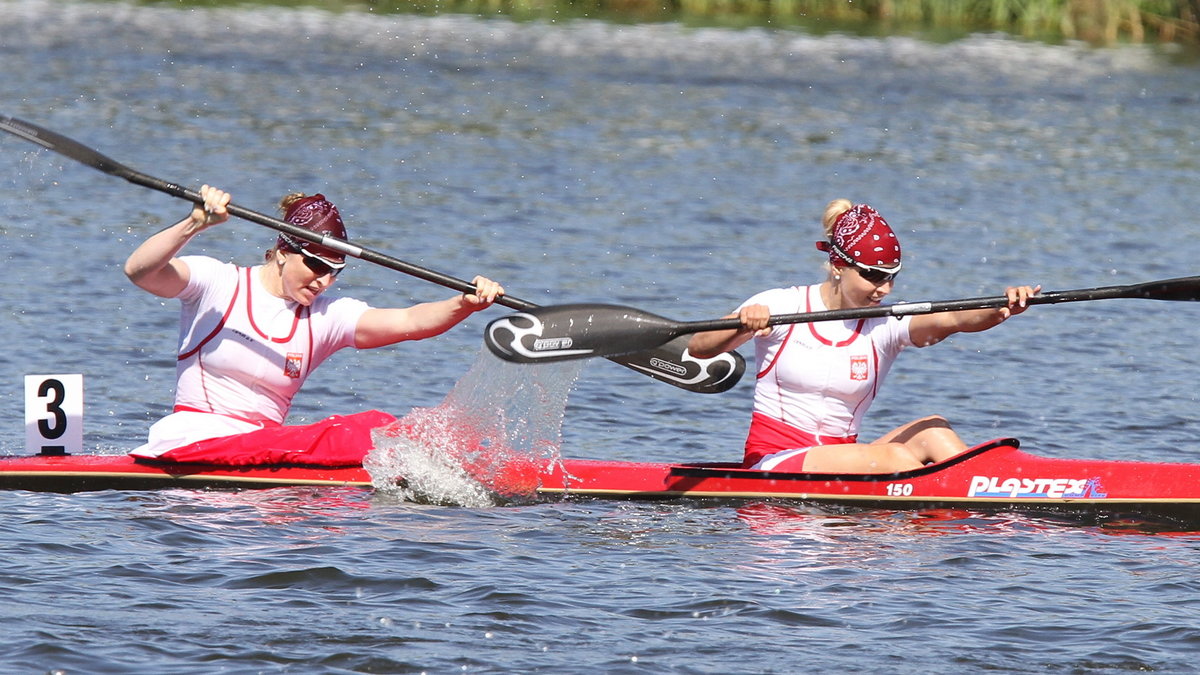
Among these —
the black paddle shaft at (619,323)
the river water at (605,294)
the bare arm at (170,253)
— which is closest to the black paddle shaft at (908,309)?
the black paddle shaft at (619,323)

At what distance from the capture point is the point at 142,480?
7910 millimetres

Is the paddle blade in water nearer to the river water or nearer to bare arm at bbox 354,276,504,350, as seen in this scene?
bare arm at bbox 354,276,504,350

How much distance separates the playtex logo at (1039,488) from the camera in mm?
7871

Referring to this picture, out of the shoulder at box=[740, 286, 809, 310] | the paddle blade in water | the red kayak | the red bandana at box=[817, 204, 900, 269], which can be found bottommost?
the red kayak

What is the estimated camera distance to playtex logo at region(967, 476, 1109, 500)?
25.8ft

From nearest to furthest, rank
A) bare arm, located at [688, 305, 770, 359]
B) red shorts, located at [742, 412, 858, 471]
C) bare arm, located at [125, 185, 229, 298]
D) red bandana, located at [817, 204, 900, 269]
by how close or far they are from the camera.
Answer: bare arm, located at [125, 185, 229, 298] < bare arm, located at [688, 305, 770, 359] < red bandana, located at [817, 204, 900, 269] < red shorts, located at [742, 412, 858, 471]

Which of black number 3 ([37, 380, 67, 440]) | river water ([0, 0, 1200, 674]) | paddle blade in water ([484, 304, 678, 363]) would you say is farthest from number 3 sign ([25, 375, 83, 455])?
paddle blade in water ([484, 304, 678, 363])

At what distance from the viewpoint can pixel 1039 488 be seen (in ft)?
25.9

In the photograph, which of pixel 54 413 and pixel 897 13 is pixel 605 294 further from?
pixel 897 13

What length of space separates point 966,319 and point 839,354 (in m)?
0.61

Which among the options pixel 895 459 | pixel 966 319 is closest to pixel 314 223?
pixel 895 459

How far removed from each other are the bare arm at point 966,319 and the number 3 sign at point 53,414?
400 centimetres

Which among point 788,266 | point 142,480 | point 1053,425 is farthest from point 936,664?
point 788,266

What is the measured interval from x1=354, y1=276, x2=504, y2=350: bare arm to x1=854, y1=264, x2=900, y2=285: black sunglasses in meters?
1.66
